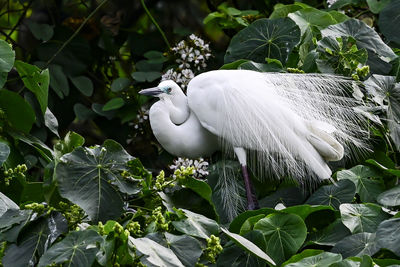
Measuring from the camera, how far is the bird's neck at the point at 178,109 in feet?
8.52

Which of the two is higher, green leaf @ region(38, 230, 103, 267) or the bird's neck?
green leaf @ region(38, 230, 103, 267)

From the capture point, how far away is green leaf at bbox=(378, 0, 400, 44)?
9.87 feet

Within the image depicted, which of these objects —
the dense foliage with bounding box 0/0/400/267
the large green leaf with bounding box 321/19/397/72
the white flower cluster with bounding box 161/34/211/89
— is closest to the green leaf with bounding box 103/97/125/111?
the dense foliage with bounding box 0/0/400/267

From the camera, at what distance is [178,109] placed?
2.61 meters

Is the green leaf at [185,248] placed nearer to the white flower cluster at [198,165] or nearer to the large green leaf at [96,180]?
the large green leaf at [96,180]

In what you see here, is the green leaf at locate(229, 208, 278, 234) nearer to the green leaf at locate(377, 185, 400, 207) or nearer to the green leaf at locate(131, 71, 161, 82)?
the green leaf at locate(377, 185, 400, 207)

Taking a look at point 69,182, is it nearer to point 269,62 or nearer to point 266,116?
point 266,116

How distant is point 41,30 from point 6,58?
3.55ft

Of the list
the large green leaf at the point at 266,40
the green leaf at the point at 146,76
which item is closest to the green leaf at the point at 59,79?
the green leaf at the point at 146,76

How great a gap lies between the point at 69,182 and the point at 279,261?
51cm

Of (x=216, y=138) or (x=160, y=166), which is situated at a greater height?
(x=216, y=138)

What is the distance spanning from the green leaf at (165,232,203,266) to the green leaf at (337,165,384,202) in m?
0.69

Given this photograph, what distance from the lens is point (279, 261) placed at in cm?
201

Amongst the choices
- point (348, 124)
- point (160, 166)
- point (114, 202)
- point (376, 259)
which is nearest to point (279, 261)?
point (376, 259)
